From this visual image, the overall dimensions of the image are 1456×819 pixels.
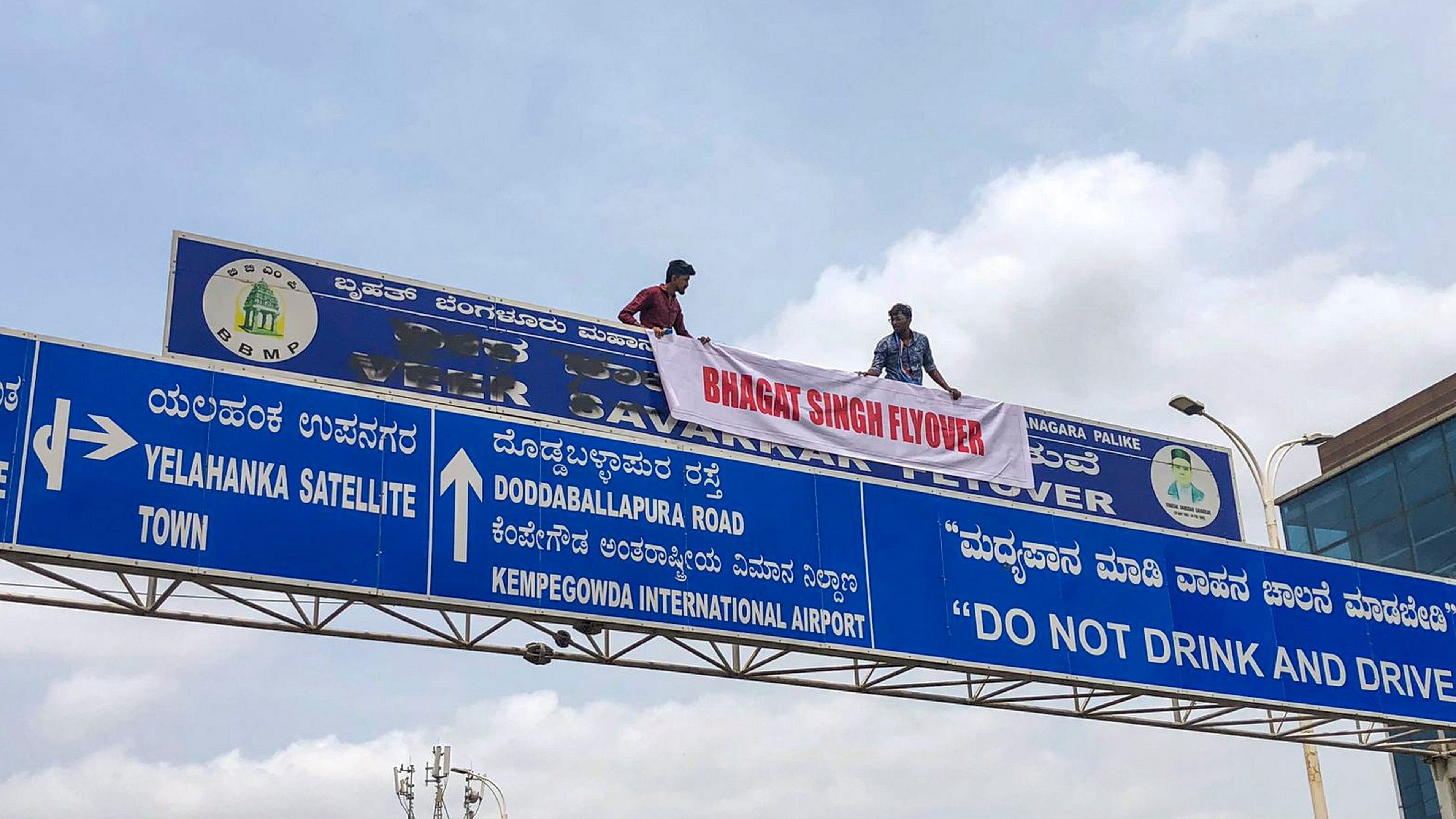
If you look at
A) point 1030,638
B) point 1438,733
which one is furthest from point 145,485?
point 1438,733

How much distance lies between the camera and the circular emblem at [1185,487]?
16.3 meters

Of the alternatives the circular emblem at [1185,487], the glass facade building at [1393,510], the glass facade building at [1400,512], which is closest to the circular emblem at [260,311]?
the circular emblem at [1185,487]

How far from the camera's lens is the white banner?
13766 millimetres

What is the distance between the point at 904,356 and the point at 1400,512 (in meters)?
Result: 22.7

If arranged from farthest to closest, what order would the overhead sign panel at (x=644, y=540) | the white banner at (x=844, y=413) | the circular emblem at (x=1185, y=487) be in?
the circular emblem at (x=1185, y=487) < the white banner at (x=844, y=413) < the overhead sign panel at (x=644, y=540)

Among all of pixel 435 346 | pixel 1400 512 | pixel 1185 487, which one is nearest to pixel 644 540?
pixel 435 346

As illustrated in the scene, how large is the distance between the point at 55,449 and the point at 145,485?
600 millimetres

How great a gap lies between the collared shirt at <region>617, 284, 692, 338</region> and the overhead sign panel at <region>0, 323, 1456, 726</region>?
160 cm

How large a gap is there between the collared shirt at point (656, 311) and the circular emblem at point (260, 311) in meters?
2.76

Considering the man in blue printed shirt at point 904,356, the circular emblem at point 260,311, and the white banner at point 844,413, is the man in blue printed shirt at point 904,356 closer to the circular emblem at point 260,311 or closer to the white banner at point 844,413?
the white banner at point 844,413

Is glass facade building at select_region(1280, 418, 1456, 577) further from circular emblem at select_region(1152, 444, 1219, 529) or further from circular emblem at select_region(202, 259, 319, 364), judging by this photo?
circular emblem at select_region(202, 259, 319, 364)

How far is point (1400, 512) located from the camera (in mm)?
34156

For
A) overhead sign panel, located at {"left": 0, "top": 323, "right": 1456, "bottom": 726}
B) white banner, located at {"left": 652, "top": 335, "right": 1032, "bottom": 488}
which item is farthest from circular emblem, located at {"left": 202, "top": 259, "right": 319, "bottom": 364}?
white banner, located at {"left": 652, "top": 335, "right": 1032, "bottom": 488}

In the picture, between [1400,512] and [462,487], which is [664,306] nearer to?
[462,487]
